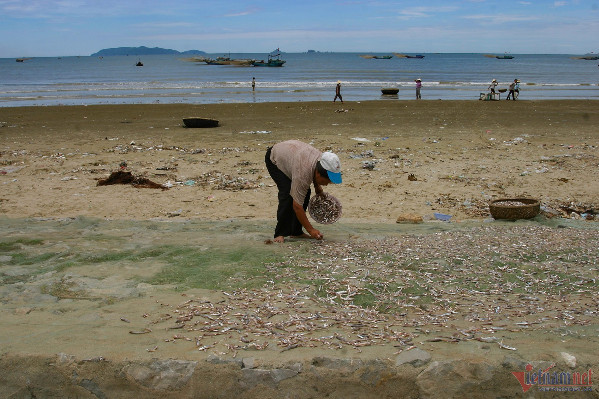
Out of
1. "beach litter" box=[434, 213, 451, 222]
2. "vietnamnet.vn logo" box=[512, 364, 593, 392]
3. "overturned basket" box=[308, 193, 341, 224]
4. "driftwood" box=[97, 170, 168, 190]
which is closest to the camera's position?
"vietnamnet.vn logo" box=[512, 364, 593, 392]

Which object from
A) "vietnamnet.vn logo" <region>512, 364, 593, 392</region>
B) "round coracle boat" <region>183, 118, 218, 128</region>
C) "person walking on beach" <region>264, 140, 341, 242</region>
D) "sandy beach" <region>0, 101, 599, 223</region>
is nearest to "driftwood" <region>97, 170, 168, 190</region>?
"sandy beach" <region>0, 101, 599, 223</region>

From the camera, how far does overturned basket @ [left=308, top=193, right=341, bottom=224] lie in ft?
17.0

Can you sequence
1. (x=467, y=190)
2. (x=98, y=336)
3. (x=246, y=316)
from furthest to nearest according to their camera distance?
(x=467, y=190), (x=246, y=316), (x=98, y=336)

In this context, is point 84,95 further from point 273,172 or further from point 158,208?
point 273,172

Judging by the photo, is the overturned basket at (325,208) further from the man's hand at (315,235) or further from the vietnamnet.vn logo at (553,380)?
the vietnamnet.vn logo at (553,380)

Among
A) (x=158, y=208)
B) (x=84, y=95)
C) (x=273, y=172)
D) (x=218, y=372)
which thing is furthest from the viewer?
(x=84, y=95)

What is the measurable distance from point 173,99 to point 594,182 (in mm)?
21851

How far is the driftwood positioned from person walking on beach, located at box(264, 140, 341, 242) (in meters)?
4.08

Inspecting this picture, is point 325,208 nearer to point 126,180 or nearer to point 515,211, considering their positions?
point 515,211

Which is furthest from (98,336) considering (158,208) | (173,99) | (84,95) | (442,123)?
(84,95)

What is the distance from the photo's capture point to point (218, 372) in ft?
9.34

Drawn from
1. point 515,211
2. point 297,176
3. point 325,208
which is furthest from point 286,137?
point 297,176

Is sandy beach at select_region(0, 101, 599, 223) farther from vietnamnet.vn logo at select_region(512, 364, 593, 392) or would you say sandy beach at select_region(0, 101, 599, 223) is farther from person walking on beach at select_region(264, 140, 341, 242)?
vietnamnet.vn logo at select_region(512, 364, 593, 392)

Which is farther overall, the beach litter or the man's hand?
the beach litter
